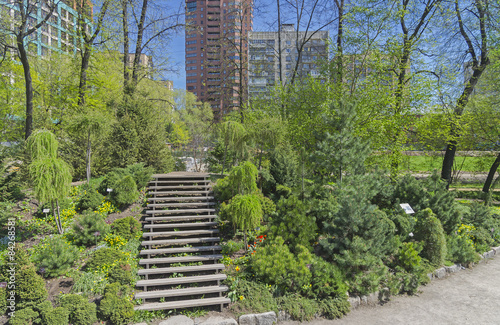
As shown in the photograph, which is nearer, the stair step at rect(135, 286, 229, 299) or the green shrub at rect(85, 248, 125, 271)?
the stair step at rect(135, 286, 229, 299)

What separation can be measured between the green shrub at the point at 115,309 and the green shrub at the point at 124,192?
141 inches

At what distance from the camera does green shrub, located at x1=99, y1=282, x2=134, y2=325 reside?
4816 millimetres

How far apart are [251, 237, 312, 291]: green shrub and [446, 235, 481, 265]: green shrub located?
16.5 ft

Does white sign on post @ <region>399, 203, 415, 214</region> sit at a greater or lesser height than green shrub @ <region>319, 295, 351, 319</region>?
greater

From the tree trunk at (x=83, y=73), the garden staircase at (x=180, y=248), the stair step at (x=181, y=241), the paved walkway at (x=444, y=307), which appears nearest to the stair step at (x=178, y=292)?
the garden staircase at (x=180, y=248)

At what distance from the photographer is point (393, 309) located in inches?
232

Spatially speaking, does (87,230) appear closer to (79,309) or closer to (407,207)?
(79,309)

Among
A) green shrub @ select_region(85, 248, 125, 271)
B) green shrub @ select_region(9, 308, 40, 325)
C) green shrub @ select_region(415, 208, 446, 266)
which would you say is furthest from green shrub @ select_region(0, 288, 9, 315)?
green shrub @ select_region(415, 208, 446, 266)

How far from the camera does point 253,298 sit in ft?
18.1

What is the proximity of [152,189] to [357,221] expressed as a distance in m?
6.66

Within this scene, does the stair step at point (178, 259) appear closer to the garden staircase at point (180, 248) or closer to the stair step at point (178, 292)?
the garden staircase at point (180, 248)

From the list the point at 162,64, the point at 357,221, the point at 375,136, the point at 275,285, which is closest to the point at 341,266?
the point at 357,221

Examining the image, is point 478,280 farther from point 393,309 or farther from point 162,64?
point 162,64

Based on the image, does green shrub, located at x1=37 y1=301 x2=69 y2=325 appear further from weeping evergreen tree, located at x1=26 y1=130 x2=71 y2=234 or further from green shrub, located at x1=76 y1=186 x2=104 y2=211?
green shrub, located at x1=76 y1=186 x2=104 y2=211
